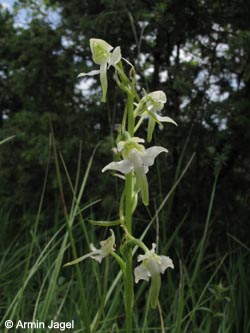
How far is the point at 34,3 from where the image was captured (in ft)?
11.7

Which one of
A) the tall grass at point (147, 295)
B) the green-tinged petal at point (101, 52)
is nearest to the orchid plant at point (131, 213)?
the green-tinged petal at point (101, 52)

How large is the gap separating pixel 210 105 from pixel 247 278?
99cm

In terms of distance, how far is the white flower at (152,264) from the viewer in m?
1.06

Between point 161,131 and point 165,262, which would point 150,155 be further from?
point 161,131

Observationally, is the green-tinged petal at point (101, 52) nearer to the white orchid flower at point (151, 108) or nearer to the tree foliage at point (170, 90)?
the white orchid flower at point (151, 108)

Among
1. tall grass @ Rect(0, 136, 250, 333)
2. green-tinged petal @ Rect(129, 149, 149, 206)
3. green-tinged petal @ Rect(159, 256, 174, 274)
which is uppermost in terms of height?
green-tinged petal @ Rect(129, 149, 149, 206)

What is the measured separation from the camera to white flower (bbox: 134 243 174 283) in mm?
1062

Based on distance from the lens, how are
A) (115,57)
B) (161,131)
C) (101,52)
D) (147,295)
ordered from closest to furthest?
(115,57) < (101,52) < (147,295) < (161,131)

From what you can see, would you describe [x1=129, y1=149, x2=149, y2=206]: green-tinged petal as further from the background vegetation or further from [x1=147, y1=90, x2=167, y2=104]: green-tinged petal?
the background vegetation

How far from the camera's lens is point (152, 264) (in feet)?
3.48

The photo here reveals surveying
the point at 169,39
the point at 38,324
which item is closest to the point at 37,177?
the point at 169,39

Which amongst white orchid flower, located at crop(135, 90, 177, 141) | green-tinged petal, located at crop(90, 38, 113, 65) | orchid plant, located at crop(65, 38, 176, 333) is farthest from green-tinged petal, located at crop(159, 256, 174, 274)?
green-tinged petal, located at crop(90, 38, 113, 65)

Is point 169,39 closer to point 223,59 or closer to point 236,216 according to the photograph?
point 223,59

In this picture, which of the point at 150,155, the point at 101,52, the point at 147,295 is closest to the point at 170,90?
the point at 147,295
